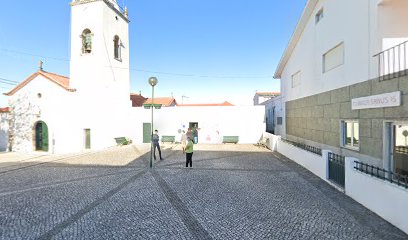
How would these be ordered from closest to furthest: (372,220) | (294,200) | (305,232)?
(305,232) < (372,220) < (294,200)

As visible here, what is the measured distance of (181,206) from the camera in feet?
19.7

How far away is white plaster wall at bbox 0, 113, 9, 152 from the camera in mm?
18672

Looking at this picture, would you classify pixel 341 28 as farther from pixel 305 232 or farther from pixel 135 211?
pixel 135 211

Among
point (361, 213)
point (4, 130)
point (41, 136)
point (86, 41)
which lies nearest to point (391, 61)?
point (361, 213)

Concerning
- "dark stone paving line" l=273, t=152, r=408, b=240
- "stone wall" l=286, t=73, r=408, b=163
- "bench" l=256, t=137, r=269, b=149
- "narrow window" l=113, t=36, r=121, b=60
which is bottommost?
"dark stone paving line" l=273, t=152, r=408, b=240

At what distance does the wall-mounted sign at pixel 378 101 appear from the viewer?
5746mm

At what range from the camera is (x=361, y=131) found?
7355mm

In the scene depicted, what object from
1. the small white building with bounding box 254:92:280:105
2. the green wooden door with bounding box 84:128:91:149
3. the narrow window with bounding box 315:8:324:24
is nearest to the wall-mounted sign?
the narrow window with bounding box 315:8:324:24

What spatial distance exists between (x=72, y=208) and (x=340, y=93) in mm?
9677

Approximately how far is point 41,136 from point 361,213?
20.8 m

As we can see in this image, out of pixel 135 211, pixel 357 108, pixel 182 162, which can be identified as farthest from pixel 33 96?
pixel 357 108

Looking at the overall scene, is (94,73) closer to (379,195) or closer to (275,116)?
(275,116)

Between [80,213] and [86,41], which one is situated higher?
[86,41]

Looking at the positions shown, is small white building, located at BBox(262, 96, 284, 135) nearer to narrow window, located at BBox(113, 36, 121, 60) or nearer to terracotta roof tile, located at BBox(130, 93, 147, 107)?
terracotta roof tile, located at BBox(130, 93, 147, 107)
